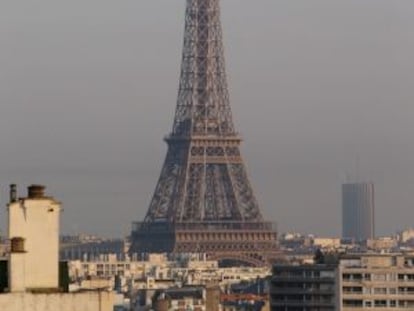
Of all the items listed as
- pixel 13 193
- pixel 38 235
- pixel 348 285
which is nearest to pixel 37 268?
pixel 38 235

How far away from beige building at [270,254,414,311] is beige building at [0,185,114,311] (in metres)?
115

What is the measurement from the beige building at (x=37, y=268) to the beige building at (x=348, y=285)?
11450 centimetres

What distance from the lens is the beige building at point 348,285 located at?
132500 millimetres

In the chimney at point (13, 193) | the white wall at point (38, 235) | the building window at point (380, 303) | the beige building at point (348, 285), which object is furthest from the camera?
the beige building at point (348, 285)

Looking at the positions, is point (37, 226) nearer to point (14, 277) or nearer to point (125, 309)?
point (14, 277)

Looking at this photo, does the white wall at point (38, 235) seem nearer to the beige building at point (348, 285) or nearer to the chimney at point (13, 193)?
the chimney at point (13, 193)

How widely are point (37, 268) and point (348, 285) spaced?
391 feet

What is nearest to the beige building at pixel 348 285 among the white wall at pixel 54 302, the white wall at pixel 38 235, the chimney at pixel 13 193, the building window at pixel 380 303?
the building window at pixel 380 303

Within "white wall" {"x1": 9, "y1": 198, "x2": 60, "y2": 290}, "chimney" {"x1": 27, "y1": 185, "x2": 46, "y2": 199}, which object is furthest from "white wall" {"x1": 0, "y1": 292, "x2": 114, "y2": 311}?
"chimney" {"x1": 27, "y1": 185, "x2": 46, "y2": 199}

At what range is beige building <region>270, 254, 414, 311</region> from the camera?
5217 inches

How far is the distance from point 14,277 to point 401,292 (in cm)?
11949

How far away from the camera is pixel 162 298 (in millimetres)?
165125

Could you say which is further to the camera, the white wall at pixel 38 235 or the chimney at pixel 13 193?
the chimney at pixel 13 193

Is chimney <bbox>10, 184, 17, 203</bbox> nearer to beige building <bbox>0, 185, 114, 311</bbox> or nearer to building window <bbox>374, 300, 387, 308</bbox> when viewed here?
beige building <bbox>0, 185, 114, 311</bbox>
